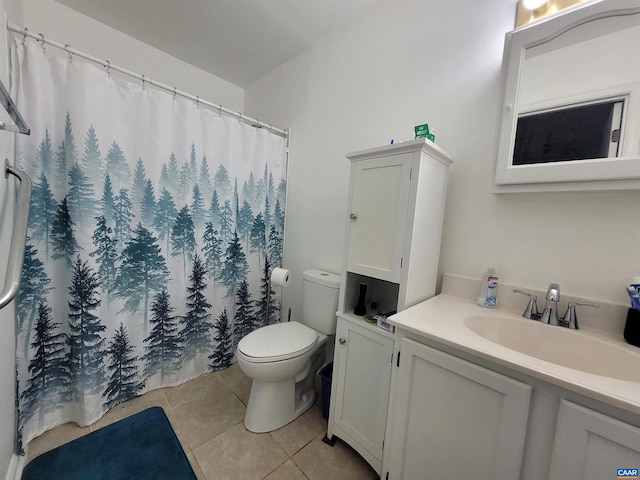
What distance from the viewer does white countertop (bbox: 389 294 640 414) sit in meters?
0.53

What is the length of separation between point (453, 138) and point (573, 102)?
15.9 inches

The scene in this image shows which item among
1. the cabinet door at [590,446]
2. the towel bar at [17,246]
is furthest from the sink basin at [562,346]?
the towel bar at [17,246]

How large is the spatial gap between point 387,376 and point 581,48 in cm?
143

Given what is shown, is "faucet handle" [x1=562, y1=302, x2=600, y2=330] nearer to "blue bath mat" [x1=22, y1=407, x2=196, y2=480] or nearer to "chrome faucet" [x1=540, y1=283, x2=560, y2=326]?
"chrome faucet" [x1=540, y1=283, x2=560, y2=326]

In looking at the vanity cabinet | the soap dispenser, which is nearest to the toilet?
the vanity cabinet

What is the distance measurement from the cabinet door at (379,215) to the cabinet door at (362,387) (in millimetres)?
298

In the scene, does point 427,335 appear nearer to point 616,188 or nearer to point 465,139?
point 616,188

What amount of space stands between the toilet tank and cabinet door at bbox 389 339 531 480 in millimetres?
644

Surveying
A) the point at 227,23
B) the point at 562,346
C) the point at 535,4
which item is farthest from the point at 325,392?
the point at 227,23

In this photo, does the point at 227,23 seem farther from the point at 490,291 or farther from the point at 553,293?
the point at 553,293

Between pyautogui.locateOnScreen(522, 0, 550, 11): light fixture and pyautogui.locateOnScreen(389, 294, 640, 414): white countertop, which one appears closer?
pyautogui.locateOnScreen(389, 294, 640, 414): white countertop

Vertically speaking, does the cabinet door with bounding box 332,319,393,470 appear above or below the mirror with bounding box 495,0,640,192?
below

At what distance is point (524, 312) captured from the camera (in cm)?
96

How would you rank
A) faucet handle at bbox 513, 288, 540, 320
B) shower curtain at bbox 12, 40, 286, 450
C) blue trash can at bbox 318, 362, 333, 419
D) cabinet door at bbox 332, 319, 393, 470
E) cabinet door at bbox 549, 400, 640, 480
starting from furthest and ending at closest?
blue trash can at bbox 318, 362, 333, 419
shower curtain at bbox 12, 40, 286, 450
cabinet door at bbox 332, 319, 393, 470
faucet handle at bbox 513, 288, 540, 320
cabinet door at bbox 549, 400, 640, 480
